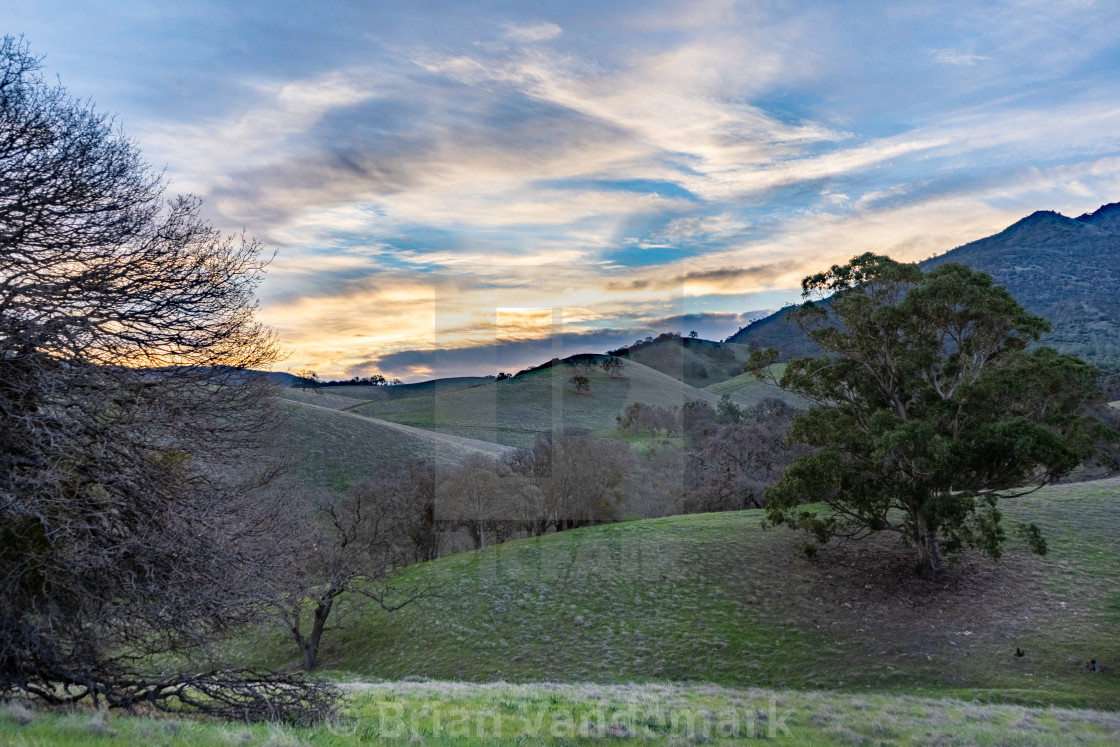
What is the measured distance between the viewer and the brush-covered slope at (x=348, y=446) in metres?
64.1

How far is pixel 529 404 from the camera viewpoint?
10912 centimetres

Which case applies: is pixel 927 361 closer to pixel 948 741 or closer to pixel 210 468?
pixel 948 741

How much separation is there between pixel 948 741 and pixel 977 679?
11424mm

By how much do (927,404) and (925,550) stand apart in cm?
597

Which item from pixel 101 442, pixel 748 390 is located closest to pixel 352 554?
pixel 101 442

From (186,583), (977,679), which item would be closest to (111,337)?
(186,583)

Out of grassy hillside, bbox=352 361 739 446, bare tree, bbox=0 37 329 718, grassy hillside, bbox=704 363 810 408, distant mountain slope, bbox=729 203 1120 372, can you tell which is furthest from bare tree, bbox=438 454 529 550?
grassy hillside, bbox=704 363 810 408

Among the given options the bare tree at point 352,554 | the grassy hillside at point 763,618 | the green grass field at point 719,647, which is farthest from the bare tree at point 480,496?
the grassy hillside at point 763,618

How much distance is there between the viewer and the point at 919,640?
72.0ft

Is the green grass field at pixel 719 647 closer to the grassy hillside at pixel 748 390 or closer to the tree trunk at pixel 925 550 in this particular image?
the tree trunk at pixel 925 550

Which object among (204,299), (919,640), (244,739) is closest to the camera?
(244,739)

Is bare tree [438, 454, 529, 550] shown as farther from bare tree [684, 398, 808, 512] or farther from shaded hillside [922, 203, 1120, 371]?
shaded hillside [922, 203, 1120, 371]

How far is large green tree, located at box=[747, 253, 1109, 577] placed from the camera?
72.7ft

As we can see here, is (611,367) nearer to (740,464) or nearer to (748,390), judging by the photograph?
(748,390)
